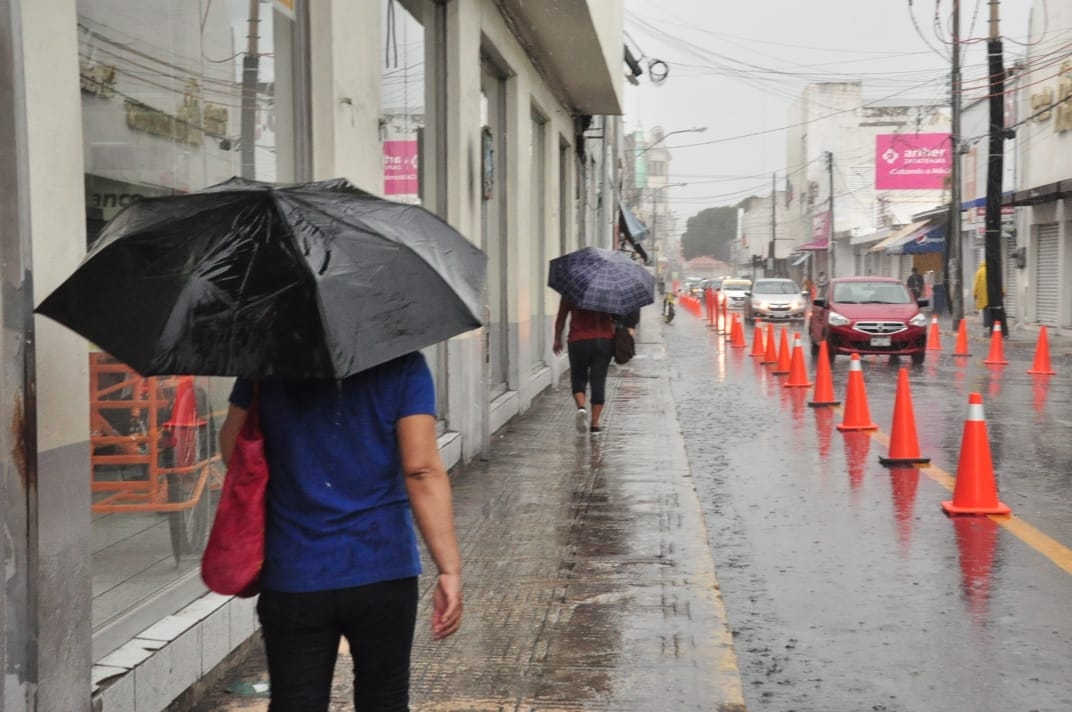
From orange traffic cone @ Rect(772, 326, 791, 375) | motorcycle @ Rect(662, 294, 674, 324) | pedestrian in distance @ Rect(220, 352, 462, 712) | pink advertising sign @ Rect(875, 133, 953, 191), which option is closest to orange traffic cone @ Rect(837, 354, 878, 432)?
orange traffic cone @ Rect(772, 326, 791, 375)

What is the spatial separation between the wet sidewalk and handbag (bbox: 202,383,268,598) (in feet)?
5.93

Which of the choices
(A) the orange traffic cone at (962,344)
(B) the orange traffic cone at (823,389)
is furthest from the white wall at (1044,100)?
(B) the orange traffic cone at (823,389)

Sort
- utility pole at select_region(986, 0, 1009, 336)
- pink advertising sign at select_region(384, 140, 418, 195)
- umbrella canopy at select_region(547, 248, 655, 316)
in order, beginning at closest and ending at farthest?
pink advertising sign at select_region(384, 140, 418, 195)
umbrella canopy at select_region(547, 248, 655, 316)
utility pole at select_region(986, 0, 1009, 336)

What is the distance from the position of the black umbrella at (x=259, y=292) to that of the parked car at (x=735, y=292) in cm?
5203

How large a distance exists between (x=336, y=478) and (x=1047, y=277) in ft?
112

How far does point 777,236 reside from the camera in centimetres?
11362

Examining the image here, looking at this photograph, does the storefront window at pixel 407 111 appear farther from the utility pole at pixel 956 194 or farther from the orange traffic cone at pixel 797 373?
the utility pole at pixel 956 194

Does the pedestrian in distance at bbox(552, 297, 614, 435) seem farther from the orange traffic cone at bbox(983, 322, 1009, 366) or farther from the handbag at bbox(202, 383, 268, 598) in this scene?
→ the orange traffic cone at bbox(983, 322, 1009, 366)

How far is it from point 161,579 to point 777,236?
366ft

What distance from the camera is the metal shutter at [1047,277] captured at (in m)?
33.4

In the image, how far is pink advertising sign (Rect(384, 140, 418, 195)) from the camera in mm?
8805

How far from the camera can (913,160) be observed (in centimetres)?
5588

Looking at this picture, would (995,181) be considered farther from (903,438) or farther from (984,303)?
(903,438)

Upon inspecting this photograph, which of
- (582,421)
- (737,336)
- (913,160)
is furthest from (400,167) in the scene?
(913,160)
